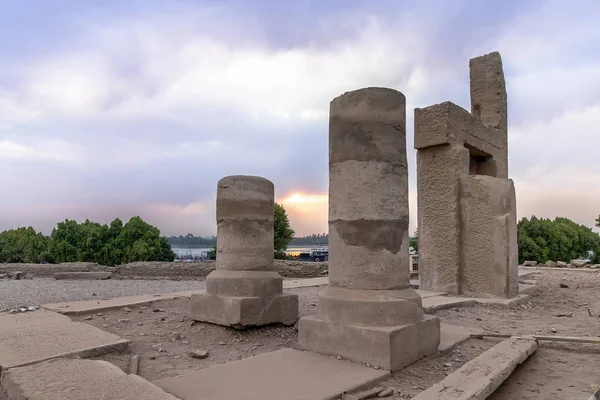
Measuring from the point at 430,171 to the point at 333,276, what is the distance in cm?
537

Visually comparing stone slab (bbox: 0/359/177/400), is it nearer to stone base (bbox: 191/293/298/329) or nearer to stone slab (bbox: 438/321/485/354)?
stone base (bbox: 191/293/298/329)

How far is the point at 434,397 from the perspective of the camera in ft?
9.86

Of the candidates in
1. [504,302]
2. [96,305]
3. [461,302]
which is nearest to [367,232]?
[461,302]

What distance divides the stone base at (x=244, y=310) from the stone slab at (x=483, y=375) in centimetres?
294

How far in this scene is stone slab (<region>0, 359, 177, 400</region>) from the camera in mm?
2771

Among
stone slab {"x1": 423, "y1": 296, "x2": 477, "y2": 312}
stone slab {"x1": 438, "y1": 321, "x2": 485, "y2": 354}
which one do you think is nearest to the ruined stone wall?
stone slab {"x1": 423, "y1": 296, "x2": 477, "y2": 312}

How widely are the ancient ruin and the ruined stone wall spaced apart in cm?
613

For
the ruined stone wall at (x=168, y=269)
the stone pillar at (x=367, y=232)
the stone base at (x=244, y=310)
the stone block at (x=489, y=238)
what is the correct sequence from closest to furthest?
the stone pillar at (x=367, y=232), the stone base at (x=244, y=310), the stone block at (x=489, y=238), the ruined stone wall at (x=168, y=269)

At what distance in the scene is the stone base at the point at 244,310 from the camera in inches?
228

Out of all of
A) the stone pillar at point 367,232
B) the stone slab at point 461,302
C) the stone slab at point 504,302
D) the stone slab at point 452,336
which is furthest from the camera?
the stone slab at point 504,302

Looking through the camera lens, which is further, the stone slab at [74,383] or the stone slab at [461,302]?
the stone slab at [461,302]

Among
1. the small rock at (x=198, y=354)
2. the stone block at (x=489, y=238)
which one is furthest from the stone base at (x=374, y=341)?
the stone block at (x=489, y=238)

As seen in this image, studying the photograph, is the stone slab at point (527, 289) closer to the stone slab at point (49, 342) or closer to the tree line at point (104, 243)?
the stone slab at point (49, 342)

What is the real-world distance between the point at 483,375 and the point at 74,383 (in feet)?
10.5
